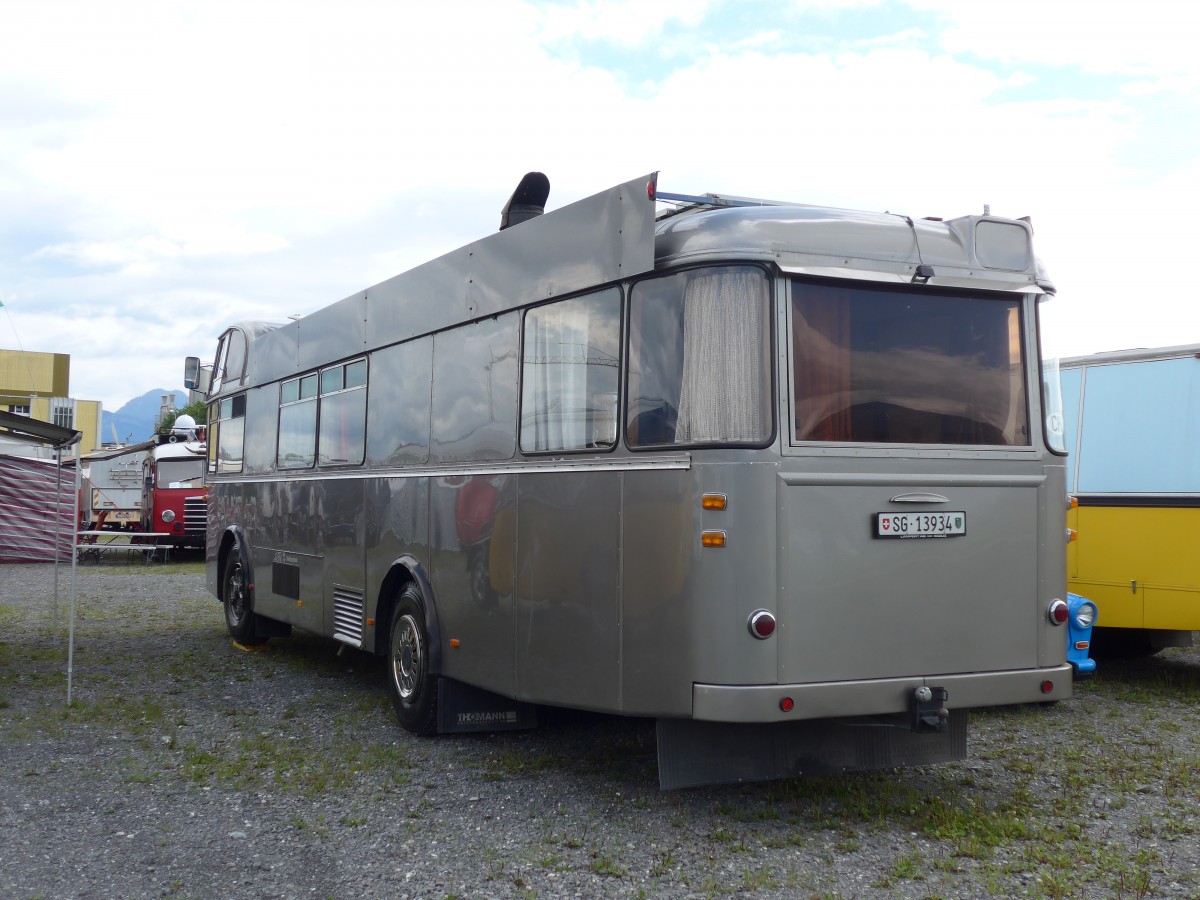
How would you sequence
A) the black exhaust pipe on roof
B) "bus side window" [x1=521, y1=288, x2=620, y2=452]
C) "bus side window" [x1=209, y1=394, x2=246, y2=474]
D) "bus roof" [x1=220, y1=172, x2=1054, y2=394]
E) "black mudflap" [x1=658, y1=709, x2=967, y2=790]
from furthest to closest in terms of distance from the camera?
"bus side window" [x1=209, y1=394, x2=246, y2=474] → the black exhaust pipe on roof → "bus side window" [x1=521, y1=288, x2=620, y2=452] → "black mudflap" [x1=658, y1=709, x2=967, y2=790] → "bus roof" [x1=220, y1=172, x2=1054, y2=394]

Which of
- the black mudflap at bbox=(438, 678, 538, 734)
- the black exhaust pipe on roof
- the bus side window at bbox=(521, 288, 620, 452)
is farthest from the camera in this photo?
the black exhaust pipe on roof

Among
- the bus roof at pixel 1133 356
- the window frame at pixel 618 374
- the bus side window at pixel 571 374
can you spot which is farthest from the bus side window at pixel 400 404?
the bus roof at pixel 1133 356

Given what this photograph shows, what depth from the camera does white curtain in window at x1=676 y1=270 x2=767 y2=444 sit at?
210 inches

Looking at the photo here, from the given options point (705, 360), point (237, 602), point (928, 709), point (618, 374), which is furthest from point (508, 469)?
point (237, 602)

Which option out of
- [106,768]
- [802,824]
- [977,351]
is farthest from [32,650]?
[977,351]

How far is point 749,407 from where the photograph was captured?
5320 millimetres

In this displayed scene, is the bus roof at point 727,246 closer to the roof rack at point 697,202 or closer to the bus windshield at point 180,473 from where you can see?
the roof rack at point 697,202

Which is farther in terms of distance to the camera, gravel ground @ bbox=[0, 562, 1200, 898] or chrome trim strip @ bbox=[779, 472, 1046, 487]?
chrome trim strip @ bbox=[779, 472, 1046, 487]

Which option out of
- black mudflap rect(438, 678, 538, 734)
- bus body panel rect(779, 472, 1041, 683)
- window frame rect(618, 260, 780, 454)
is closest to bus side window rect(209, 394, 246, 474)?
black mudflap rect(438, 678, 538, 734)

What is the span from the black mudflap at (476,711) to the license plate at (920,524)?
287 centimetres

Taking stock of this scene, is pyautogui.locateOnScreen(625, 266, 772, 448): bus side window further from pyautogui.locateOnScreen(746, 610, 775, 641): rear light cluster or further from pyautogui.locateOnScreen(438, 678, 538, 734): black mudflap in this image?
pyautogui.locateOnScreen(438, 678, 538, 734): black mudflap

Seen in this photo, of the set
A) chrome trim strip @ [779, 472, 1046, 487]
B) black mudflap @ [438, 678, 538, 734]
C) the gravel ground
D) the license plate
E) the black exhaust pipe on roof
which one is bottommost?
the gravel ground

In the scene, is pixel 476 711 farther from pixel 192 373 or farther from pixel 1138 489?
pixel 192 373

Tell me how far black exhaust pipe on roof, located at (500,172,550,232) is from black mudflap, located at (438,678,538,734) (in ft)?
9.74
